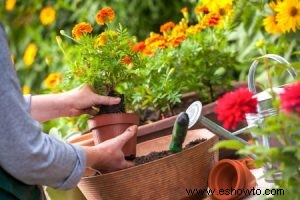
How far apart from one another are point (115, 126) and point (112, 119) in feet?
0.07

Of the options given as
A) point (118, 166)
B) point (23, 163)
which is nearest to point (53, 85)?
point (118, 166)

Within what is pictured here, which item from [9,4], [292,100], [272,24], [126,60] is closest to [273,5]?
[272,24]

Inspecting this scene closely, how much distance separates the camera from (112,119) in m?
1.75

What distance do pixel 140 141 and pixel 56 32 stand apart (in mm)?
2164

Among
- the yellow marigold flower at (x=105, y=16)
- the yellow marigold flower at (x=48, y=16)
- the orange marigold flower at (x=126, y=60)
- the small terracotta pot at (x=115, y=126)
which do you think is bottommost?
the yellow marigold flower at (x=48, y=16)

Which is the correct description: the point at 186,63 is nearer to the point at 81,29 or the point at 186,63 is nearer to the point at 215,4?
the point at 215,4

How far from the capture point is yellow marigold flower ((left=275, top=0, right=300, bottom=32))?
197 cm

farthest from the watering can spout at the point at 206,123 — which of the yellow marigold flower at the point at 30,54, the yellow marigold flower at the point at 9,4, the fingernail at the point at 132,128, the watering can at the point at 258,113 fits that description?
the yellow marigold flower at the point at 9,4

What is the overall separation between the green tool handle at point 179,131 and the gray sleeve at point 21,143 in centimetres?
30

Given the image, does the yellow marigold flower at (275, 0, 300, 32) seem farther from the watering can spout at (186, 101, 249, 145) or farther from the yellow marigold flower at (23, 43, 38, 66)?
the yellow marigold flower at (23, 43, 38, 66)

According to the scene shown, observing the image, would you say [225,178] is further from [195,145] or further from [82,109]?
[82,109]

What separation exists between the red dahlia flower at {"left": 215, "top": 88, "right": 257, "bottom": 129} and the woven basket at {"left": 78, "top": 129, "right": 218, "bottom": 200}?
16.0 inches

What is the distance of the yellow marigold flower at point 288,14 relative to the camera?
77.7 inches

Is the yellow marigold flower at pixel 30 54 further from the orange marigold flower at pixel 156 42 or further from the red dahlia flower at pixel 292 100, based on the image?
the red dahlia flower at pixel 292 100
